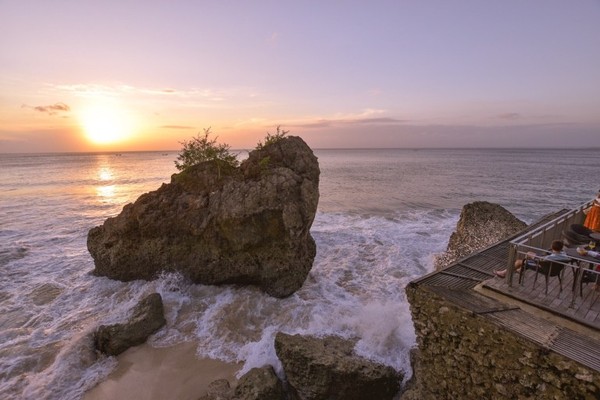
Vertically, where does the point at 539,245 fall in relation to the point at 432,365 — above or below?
above

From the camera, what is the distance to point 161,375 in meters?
8.93

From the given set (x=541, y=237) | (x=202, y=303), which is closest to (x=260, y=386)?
(x=202, y=303)

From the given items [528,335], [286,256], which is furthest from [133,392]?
[528,335]

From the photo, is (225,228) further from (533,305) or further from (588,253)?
(588,253)

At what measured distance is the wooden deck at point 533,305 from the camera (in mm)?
5363

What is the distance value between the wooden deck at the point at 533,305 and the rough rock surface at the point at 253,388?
442 centimetres

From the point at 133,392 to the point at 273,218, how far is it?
280 inches

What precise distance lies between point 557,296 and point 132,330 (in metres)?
11.7

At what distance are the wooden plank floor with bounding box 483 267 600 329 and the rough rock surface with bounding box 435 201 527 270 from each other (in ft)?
28.8

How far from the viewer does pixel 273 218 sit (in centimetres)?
1272

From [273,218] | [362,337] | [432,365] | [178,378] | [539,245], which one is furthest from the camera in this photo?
[273,218]

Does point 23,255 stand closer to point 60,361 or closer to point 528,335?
point 60,361

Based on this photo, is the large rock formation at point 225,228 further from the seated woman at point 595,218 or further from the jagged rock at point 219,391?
the seated woman at point 595,218

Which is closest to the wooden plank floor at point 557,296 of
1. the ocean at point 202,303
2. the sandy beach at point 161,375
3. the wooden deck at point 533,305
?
the wooden deck at point 533,305
